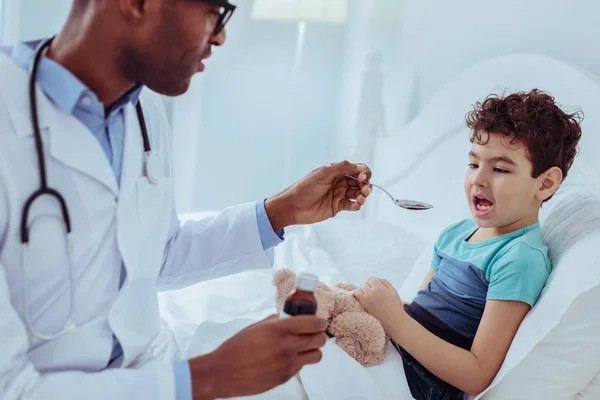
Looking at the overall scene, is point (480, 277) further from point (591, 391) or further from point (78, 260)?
point (78, 260)

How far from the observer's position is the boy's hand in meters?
1.21

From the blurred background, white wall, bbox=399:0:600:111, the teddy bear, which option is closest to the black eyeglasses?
the teddy bear

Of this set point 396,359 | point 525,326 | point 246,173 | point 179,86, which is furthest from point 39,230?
point 246,173

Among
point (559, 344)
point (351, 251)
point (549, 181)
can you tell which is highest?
point (549, 181)

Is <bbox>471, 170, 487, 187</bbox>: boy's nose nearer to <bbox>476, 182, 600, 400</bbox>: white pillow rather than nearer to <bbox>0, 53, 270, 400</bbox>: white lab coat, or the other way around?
<bbox>476, 182, 600, 400</bbox>: white pillow

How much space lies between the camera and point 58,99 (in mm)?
854

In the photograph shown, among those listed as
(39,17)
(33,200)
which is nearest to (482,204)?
(33,200)

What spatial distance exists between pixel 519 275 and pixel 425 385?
11.4 inches

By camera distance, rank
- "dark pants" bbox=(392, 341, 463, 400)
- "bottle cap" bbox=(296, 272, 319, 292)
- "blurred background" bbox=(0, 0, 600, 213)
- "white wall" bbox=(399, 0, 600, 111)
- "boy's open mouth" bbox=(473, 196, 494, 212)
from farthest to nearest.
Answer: "blurred background" bbox=(0, 0, 600, 213)
"white wall" bbox=(399, 0, 600, 111)
"boy's open mouth" bbox=(473, 196, 494, 212)
"dark pants" bbox=(392, 341, 463, 400)
"bottle cap" bbox=(296, 272, 319, 292)

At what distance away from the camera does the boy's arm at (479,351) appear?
1.12 meters

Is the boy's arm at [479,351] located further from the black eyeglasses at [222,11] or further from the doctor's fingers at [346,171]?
the black eyeglasses at [222,11]

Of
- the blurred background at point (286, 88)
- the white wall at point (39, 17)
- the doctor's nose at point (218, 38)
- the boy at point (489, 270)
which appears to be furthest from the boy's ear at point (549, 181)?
the white wall at point (39, 17)

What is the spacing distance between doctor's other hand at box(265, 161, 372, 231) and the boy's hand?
0.17 metres

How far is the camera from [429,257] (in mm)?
1644
